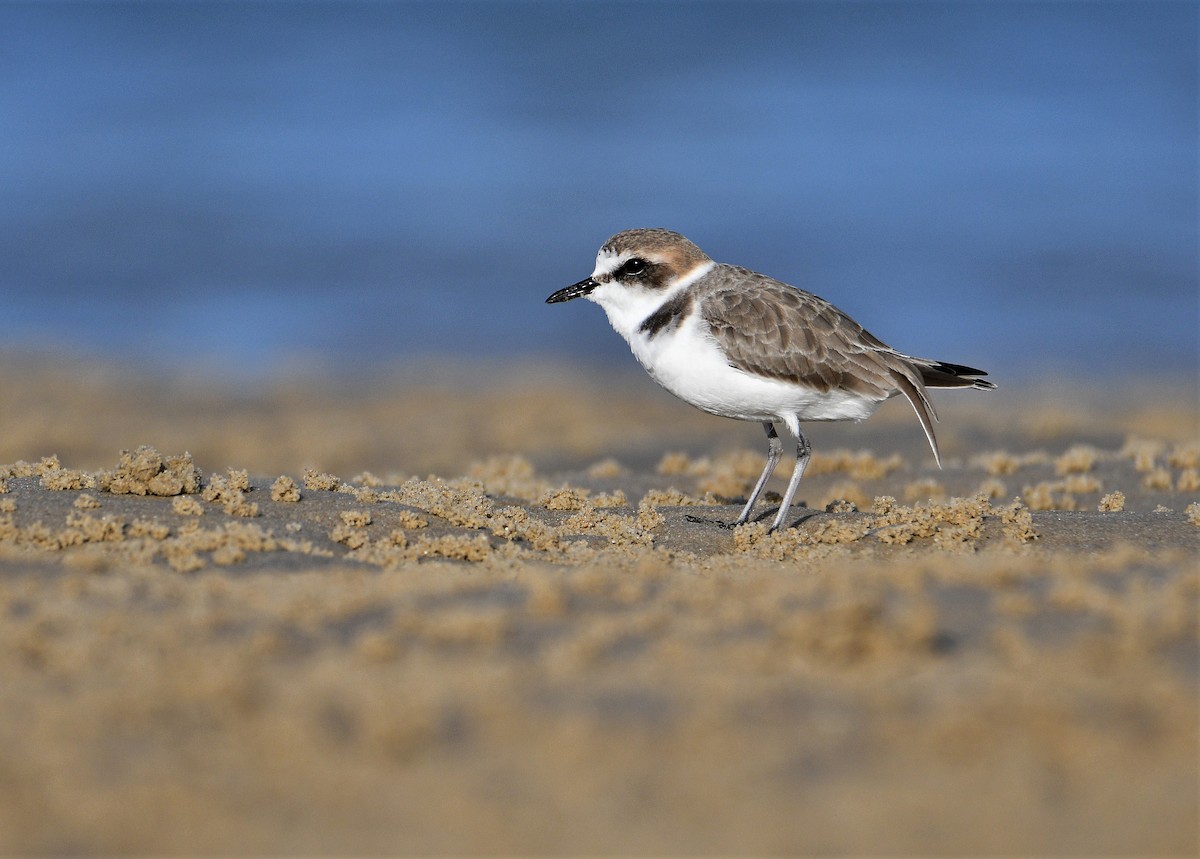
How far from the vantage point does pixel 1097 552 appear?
24.2ft

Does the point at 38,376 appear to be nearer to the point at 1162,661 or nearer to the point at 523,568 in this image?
the point at 523,568

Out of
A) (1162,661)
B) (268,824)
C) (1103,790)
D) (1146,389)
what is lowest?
(268,824)

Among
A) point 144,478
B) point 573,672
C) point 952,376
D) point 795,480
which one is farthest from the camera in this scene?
point 952,376

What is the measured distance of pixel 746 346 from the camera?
8.34 metres

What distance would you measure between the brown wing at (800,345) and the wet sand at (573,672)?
93 centimetres

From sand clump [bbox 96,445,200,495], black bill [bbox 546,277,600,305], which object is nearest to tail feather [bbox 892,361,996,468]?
black bill [bbox 546,277,600,305]

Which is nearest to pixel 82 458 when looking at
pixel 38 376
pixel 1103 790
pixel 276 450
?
pixel 276 450

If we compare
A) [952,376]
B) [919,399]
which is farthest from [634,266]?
[952,376]

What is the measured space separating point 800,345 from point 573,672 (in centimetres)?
417

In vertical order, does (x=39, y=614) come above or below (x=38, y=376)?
below

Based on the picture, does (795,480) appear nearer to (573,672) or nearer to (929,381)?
(929,381)

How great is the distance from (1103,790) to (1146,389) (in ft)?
67.8

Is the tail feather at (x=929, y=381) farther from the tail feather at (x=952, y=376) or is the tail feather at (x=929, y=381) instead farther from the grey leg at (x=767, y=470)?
the grey leg at (x=767, y=470)

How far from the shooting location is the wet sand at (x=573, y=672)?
3914 mm
